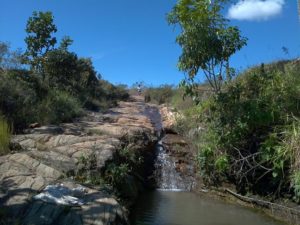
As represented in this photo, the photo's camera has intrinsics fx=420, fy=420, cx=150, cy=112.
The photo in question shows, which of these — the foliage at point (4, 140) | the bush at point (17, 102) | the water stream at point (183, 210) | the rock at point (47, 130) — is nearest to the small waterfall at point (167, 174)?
the water stream at point (183, 210)

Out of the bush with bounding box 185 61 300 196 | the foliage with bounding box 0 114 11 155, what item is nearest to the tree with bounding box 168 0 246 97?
the bush with bounding box 185 61 300 196

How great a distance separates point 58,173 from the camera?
7.19 meters

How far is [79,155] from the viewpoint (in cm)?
820

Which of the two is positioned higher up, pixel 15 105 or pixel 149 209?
pixel 15 105

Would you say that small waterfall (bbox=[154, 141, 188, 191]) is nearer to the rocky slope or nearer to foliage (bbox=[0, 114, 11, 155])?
the rocky slope

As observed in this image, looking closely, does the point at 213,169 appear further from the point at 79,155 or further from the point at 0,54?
the point at 0,54

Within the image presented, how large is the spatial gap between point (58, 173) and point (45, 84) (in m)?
8.61

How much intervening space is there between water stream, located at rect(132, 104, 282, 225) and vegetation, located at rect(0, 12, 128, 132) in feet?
12.8

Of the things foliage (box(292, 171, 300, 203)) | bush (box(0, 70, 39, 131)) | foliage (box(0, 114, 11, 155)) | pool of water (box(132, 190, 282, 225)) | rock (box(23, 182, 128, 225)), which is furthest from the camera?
bush (box(0, 70, 39, 131))

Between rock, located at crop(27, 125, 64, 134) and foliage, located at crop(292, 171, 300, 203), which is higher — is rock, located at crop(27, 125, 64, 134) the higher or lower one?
the higher one

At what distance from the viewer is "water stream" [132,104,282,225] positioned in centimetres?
750

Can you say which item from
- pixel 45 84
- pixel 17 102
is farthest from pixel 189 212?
pixel 45 84

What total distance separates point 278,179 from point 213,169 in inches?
65.8

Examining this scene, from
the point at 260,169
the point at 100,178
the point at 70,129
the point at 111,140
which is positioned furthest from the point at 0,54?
the point at 260,169
